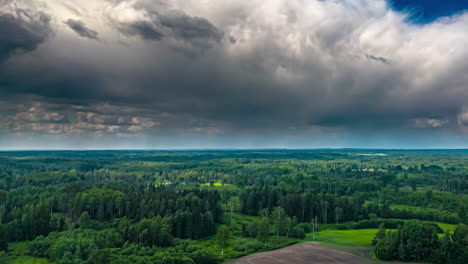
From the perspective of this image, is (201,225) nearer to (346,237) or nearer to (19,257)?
(346,237)

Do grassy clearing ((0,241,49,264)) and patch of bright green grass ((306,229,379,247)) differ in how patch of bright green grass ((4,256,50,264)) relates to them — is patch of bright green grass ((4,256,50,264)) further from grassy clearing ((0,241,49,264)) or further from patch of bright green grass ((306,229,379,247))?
patch of bright green grass ((306,229,379,247))

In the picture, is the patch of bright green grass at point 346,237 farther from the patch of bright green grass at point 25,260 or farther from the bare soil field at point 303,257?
the patch of bright green grass at point 25,260

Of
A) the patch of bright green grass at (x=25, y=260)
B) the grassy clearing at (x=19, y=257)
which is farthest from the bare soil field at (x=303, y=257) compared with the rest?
the grassy clearing at (x=19, y=257)

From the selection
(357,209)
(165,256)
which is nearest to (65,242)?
(165,256)

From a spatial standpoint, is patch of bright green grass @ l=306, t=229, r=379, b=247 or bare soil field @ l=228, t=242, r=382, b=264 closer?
bare soil field @ l=228, t=242, r=382, b=264

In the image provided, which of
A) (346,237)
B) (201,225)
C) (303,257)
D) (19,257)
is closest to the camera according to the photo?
(303,257)

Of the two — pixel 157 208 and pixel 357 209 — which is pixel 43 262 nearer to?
pixel 157 208

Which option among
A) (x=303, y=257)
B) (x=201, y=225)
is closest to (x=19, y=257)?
(x=201, y=225)

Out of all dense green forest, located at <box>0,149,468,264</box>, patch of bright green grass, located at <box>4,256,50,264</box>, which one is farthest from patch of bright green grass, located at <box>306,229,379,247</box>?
patch of bright green grass, located at <box>4,256,50,264</box>
